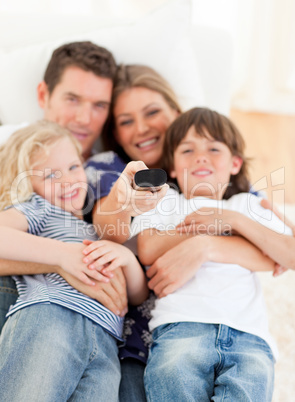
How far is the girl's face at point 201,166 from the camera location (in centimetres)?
131

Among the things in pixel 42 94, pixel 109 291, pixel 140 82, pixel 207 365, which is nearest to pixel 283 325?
pixel 207 365

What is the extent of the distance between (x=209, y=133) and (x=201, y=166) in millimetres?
129

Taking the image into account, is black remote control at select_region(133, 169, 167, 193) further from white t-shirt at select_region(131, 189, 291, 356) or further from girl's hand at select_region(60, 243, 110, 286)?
girl's hand at select_region(60, 243, 110, 286)

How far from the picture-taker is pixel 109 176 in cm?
135

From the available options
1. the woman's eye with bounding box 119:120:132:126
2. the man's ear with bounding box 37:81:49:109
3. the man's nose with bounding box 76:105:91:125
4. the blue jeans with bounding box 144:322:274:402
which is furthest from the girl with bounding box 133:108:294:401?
the man's ear with bounding box 37:81:49:109

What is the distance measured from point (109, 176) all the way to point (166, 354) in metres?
0.59

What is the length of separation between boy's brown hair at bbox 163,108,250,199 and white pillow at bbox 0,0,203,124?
0.95ft

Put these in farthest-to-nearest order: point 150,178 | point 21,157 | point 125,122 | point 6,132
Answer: point 125,122 < point 6,132 < point 21,157 < point 150,178

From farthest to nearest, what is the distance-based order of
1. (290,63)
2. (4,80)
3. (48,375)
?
(290,63), (4,80), (48,375)

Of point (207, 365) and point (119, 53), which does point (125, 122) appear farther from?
point (207, 365)

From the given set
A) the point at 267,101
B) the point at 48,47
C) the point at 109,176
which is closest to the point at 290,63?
the point at 267,101

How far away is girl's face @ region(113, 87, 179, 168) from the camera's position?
1.53 m

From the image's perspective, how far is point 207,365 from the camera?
96 cm

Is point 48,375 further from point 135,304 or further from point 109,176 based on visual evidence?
point 109,176
